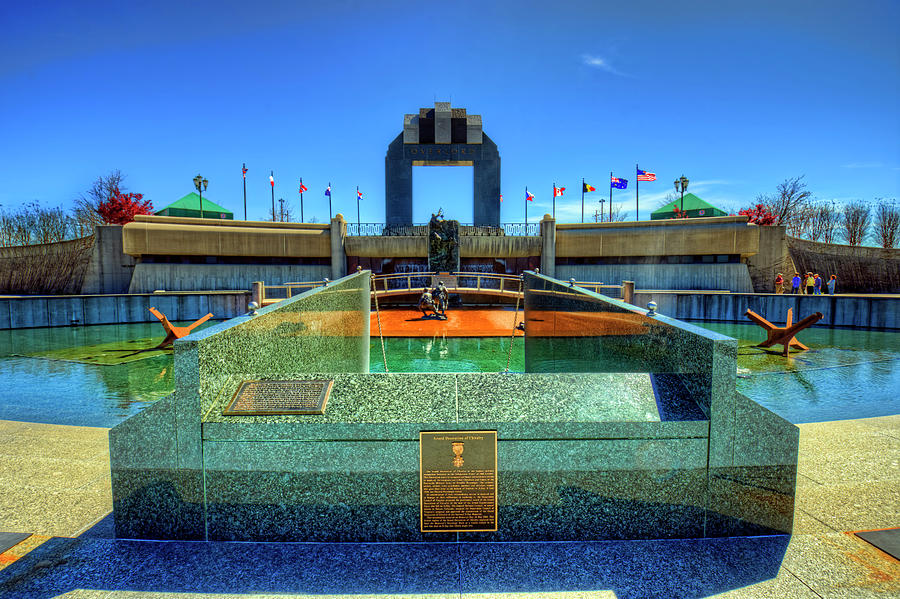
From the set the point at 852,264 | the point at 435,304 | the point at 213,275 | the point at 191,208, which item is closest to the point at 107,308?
the point at 213,275

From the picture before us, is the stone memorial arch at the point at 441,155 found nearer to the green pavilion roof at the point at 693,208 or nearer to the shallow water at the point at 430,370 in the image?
the green pavilion roof at the point at 693,208

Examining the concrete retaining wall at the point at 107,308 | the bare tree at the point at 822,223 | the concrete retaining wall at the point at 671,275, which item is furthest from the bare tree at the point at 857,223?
the concrete retaining wall at the point at 107,308

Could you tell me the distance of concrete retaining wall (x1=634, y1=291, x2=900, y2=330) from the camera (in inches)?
758

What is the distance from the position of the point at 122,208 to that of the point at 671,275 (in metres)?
48.0

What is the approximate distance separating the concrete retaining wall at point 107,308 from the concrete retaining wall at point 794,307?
2147 cm

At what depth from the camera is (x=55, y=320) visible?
20.2 meters

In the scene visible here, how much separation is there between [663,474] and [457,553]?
1.46 metres

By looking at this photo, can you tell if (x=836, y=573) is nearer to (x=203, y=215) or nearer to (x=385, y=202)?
(x=385, y=202)

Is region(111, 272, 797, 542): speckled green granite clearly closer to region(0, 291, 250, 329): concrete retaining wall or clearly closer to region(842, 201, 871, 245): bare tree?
region(0, 291, 250, 329): concrete retaining wall

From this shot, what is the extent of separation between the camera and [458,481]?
10.0 ft

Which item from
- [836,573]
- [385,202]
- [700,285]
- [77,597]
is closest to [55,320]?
[385,202]

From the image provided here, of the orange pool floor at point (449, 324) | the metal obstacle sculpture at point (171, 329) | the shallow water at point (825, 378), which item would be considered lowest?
the shallow water at point (825, 378)

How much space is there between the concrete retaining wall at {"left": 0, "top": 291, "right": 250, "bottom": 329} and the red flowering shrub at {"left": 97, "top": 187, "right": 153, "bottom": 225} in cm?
2626

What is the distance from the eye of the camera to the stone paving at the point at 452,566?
2.69 meters
